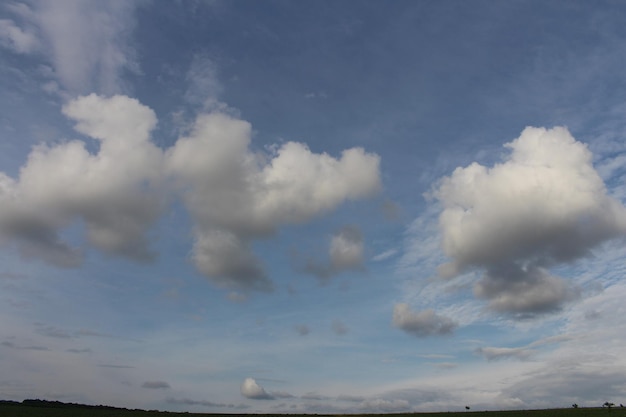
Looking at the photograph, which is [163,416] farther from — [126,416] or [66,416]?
[66,416]

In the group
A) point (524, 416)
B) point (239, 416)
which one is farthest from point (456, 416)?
point (239, 416)

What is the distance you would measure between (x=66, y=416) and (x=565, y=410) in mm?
191117

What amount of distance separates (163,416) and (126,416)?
52.8ft

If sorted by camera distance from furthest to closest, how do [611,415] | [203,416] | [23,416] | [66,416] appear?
[203,416], [66,416], [23,416], [611,415]

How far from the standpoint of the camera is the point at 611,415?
443 ft

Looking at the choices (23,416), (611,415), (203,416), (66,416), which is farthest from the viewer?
(203,416)

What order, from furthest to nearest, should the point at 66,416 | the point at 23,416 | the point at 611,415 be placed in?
the point at 66,416, the point at 23,416, the point at 611,415

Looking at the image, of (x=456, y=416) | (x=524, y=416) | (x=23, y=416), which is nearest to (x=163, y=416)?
(x=23, y=416)

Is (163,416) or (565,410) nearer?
(565,410)

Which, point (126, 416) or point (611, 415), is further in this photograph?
point (126, 416)

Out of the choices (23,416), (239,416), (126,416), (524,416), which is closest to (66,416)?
(23,416)

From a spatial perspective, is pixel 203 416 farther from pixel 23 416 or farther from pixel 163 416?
pixel 23 416

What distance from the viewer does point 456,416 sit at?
178 m

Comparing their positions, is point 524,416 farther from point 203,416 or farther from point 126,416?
point 126,416
